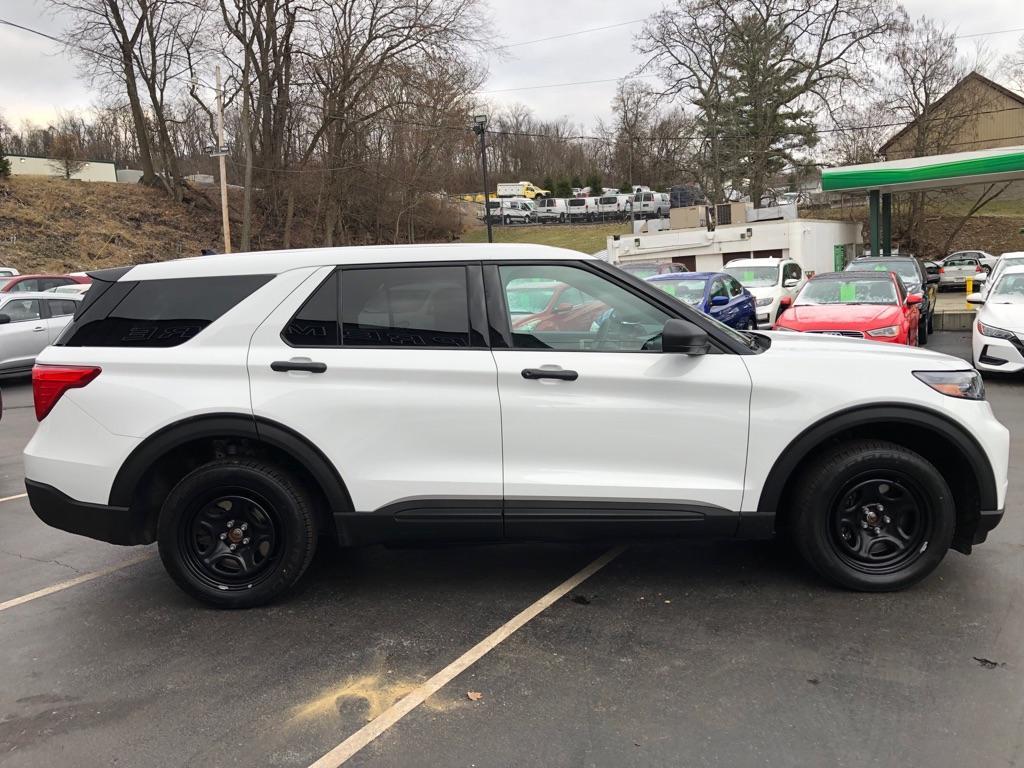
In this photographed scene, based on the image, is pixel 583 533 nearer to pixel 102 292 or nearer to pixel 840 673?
pixel 840 673

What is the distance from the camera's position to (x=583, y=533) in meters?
3.71

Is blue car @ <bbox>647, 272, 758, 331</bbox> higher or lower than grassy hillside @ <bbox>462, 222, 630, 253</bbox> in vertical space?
lower

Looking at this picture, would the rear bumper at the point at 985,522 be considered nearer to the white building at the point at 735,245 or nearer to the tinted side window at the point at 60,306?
the tinted side window at the point at 60,306

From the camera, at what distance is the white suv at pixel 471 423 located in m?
3.66

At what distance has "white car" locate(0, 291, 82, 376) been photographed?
41.9 feet

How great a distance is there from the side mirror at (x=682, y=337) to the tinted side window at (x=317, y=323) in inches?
62.9

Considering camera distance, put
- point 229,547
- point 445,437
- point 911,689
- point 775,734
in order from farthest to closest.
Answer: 1. point 229,547
2. point 445,437
3. point 911,689
4. point 775,734

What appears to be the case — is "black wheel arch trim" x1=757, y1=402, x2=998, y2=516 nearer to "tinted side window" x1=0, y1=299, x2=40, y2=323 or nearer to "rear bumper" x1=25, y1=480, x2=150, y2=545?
"rear bumper" x1=25, y1=480, x2=150, y2=545

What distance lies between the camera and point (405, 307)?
3846mm

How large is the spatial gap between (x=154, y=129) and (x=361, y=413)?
43825 mm

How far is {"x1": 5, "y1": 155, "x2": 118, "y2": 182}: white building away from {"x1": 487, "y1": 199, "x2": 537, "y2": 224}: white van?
24.7 meters

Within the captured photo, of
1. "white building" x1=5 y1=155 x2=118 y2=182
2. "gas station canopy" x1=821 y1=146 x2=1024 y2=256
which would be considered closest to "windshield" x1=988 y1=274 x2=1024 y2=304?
"gas station canopy" x1=821 y1=146 x2=1024 y2=256

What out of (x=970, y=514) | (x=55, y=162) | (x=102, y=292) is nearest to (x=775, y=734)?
(x=970, y=514)

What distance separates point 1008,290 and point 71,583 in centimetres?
1172
